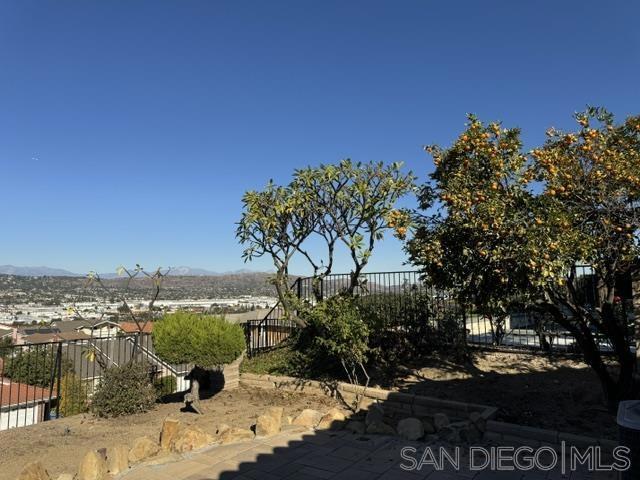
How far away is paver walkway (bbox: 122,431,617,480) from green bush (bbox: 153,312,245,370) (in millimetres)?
2568

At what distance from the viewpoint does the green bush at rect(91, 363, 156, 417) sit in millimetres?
7168

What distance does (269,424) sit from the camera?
5.86 m

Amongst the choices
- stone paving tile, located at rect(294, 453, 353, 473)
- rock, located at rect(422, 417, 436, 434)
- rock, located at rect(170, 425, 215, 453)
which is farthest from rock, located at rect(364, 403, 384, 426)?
rock, located at rect(170, 425, 215, 453)

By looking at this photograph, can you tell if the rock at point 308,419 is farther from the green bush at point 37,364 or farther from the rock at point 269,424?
the green bush at point 37,364

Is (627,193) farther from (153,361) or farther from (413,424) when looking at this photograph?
(153,361)

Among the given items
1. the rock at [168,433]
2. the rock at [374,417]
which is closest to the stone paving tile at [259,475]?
the rock at [168,433]

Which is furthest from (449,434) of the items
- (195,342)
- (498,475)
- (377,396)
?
(195,342)

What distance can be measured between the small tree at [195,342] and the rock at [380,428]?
10.9ft

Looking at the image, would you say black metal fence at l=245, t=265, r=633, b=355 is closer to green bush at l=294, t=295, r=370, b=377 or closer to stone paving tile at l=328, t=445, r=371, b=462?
green bush at l=294, t=295, r=370, b=377

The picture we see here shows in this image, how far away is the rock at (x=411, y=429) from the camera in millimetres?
5484

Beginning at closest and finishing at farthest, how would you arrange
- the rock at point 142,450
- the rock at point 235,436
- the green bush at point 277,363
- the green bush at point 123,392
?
the rock at point 142,450 < the rock at point 235,436 < the green bush at point 123,392 < the green bush at point 277,363

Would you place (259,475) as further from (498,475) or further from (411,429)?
(498,475)

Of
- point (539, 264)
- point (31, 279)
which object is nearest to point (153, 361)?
point (539, 264)

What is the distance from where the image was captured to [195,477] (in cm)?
452
